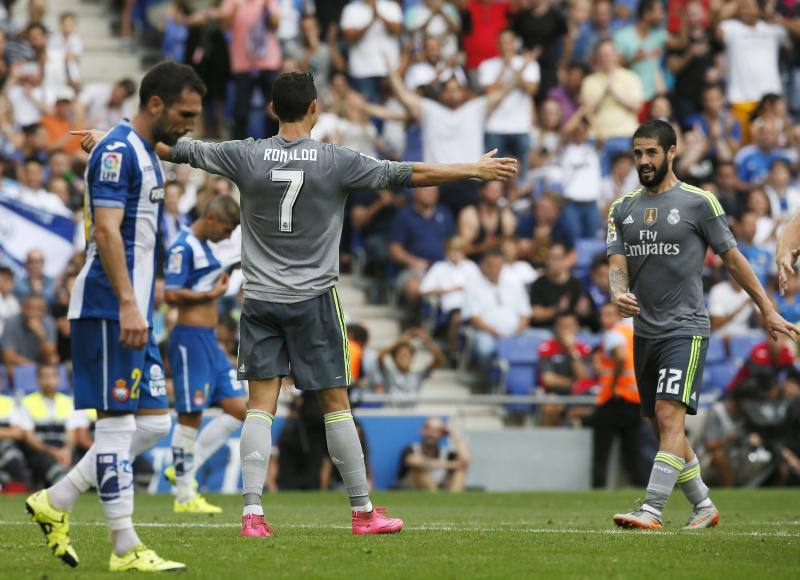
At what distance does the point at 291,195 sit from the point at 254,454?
1.60m

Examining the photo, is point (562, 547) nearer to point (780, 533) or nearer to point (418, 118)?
Result: point (780, 533)

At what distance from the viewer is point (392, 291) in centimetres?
2144

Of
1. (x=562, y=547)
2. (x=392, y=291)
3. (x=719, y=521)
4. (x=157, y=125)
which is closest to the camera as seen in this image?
(x=157, y=125)

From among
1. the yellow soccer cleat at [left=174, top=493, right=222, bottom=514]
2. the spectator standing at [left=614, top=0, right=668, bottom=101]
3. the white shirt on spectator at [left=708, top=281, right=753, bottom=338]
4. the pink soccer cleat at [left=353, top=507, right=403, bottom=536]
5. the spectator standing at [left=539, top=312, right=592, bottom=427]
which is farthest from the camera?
the spectator standing at [left=614, top=0, right=668, bottom=101]

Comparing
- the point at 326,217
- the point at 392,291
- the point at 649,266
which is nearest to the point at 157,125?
the point at 326,217

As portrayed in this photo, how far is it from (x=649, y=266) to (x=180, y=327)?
4.55 m

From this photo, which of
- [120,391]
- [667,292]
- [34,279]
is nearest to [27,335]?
[34,279]

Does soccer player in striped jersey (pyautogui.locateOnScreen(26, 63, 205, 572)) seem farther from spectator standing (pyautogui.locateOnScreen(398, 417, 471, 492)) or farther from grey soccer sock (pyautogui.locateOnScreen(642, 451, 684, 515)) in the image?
spectator standing (pyautogui.locateOnScreen(398, 417, 471, 492))

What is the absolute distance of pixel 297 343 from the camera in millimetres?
9102

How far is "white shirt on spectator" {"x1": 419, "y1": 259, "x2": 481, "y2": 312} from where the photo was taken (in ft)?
66.3

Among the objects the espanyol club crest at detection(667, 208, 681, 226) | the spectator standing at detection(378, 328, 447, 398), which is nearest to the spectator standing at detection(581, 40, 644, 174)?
the spectator standing at detection(378, 328, 447, 398)

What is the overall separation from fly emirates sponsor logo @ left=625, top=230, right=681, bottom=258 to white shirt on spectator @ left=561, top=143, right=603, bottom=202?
11862 millimetres

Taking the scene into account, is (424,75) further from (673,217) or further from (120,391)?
(120,391)

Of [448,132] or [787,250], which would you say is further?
[448,132]
